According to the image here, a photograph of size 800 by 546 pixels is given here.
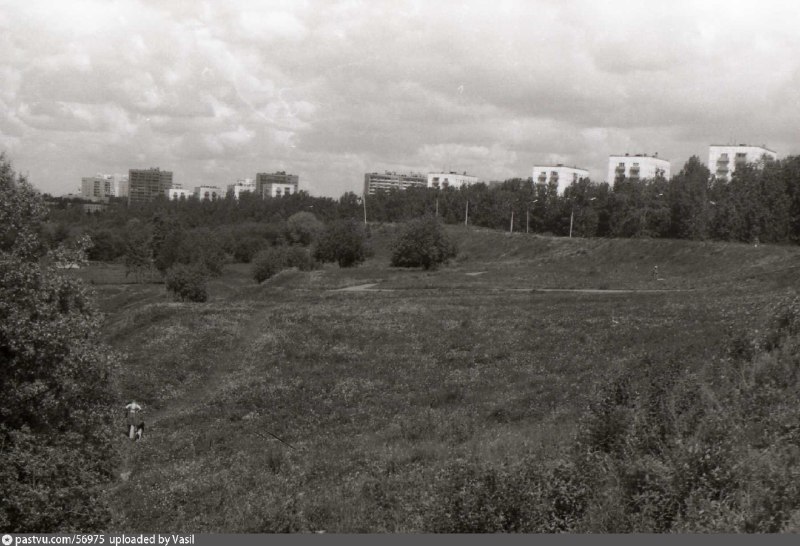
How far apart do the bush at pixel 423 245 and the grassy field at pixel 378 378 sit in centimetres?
2255

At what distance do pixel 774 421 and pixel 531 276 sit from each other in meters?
67.6

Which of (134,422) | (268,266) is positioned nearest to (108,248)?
(268,266)

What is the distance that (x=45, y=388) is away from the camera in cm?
2012

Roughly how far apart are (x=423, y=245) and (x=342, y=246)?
14.1m

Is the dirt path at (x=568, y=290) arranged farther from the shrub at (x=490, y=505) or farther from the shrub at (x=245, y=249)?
the shrub at (x=245, y=249)

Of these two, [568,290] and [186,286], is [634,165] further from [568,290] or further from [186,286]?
[186,286]

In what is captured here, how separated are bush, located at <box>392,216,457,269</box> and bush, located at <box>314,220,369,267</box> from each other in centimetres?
833

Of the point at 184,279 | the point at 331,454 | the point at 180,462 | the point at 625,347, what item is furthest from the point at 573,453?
the point at 184,279

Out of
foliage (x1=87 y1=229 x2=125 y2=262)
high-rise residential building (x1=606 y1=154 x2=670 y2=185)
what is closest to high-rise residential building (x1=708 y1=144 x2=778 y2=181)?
high-rise residential building (x1=606 y1=154 x2=670 y2=185)

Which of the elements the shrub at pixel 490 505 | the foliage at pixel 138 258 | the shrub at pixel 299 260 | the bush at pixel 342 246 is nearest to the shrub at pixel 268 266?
the shrub at pixel 299 260

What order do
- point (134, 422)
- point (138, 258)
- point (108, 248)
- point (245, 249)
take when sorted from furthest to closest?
point (245, 249), point (108, 248), point (138, 258), point (134, 422)

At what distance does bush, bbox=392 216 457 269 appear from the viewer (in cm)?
10138

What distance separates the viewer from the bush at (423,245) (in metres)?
101

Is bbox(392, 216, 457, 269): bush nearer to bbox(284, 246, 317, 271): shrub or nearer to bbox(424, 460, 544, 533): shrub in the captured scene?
bbox(284, 246, 317, 271): shrub
